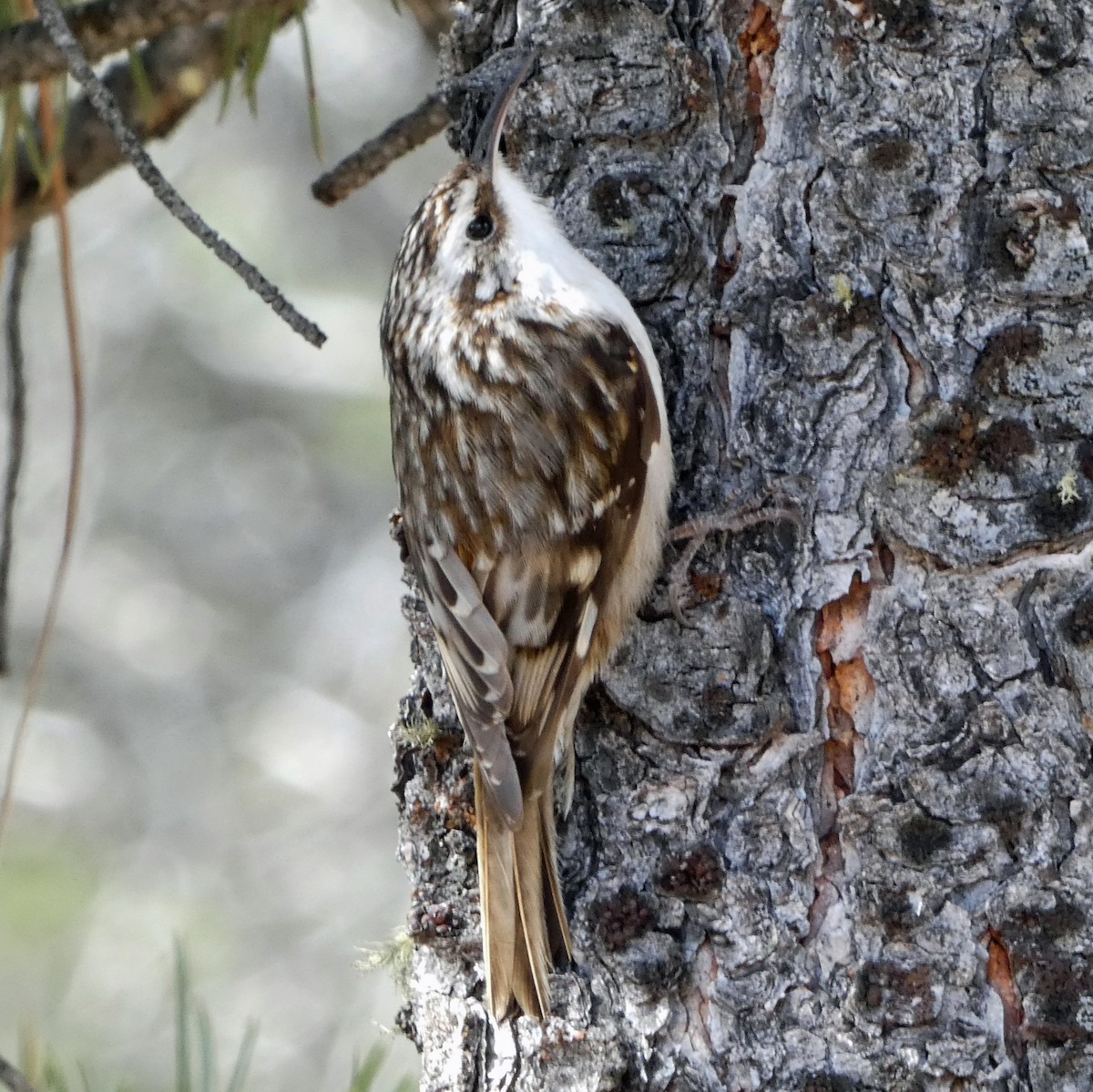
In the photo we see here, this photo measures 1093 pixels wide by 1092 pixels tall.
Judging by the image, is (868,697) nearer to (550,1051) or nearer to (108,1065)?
(550,1051)

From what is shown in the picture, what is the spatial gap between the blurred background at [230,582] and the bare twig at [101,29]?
3321 millimetres

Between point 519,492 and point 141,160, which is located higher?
point 141,160

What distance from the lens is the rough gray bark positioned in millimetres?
1462

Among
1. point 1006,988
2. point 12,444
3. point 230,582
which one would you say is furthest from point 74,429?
point 230,582

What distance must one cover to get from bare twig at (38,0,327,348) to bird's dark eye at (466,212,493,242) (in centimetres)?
Answer: 39

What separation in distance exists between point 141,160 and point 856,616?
0.88m

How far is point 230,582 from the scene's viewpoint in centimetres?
564

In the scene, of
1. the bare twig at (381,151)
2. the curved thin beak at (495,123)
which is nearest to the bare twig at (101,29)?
the bare twig at (381,151)

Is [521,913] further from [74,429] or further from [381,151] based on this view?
[381,151]

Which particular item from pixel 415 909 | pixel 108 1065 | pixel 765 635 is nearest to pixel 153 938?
pixel 108 1065

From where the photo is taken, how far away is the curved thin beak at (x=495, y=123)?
170cm

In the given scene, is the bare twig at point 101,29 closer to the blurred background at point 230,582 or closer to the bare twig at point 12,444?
the bare twig at point 12,444

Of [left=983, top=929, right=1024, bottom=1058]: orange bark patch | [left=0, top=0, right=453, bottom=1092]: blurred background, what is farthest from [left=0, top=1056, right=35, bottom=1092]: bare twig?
[left=0, top=0, right=453, bottom=1092]: blurred background

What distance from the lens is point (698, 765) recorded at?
157 centimetres
